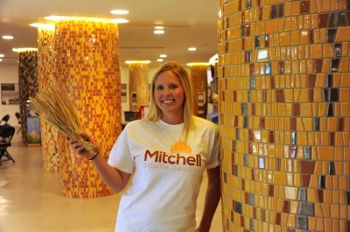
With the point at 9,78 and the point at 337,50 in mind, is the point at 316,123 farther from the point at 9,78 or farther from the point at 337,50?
the point at 9,78

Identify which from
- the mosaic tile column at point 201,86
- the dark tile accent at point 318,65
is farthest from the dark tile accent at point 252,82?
the mosaic tile column at point 201,86

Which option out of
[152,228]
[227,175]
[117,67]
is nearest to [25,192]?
[117,67]

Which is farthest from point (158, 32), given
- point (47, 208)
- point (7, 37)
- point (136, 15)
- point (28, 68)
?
point (28, 68)

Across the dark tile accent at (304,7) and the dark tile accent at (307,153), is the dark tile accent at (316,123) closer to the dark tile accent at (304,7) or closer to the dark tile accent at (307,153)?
the dark tile accent at (307,153)

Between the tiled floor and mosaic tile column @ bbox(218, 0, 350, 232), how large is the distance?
3839mm

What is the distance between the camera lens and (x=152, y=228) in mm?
1883

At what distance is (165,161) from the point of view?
1858 mm

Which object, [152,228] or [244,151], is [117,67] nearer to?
[152,228]

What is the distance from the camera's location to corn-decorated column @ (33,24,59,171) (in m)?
8.62

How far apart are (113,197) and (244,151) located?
5.71m

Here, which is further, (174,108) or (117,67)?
(117,67)

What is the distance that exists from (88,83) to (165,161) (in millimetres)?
5033

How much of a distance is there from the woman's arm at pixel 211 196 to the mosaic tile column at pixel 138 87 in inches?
582

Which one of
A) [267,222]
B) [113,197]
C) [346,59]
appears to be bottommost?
[113,197]
